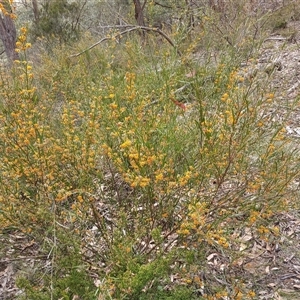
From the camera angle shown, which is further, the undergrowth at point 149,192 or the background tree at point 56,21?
the background tree at point 56,21

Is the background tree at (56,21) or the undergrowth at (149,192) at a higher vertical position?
the background tree at (56,21)

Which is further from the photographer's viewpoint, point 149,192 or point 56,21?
point 56,21

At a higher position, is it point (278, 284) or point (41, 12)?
point (41, 12)

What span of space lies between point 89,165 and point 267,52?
16.1 feet

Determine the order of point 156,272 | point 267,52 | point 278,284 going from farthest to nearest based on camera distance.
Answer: point 267,52 < point 278,284 < point 156,272

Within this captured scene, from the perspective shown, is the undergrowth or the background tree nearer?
the undergrowth

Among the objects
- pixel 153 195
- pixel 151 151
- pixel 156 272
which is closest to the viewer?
pixel 156 272

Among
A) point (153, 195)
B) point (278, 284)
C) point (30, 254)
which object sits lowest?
point (278, 284)

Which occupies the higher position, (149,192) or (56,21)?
(56,21)

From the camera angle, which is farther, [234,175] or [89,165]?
[234,175]

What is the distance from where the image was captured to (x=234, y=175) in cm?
250

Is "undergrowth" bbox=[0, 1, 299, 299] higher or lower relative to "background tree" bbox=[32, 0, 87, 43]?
lower

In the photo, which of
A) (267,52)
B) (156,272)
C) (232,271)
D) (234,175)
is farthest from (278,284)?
(267,52)

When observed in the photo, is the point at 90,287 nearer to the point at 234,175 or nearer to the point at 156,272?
the point at 156,272
